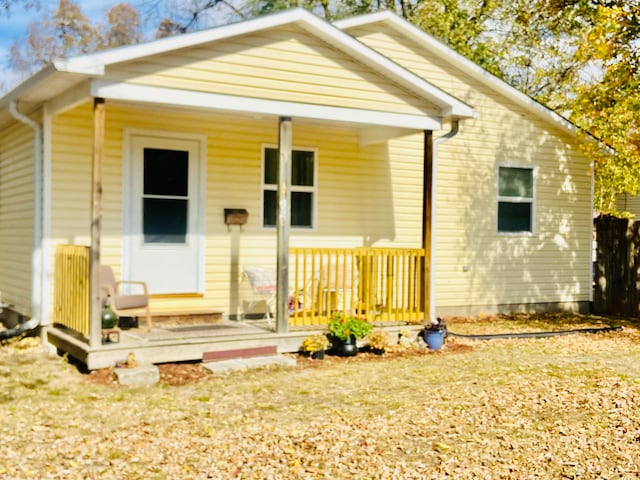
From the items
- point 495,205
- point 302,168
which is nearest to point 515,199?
point 495,205

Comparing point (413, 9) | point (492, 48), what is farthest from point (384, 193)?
point (413, 9)

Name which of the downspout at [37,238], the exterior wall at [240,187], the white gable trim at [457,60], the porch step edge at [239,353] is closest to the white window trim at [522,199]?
the white gable trim at [457,60]

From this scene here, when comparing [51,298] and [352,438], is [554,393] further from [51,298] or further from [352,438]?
[51,298]

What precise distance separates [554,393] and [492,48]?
52.4ft

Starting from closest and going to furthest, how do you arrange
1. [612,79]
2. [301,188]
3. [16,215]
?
[16,215] → [301,188] → [612,79]

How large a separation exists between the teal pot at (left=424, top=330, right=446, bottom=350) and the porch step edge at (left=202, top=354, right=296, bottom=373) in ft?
7.07

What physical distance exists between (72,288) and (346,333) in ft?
11.0

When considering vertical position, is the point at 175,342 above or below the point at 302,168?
below

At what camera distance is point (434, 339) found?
31.8 ft

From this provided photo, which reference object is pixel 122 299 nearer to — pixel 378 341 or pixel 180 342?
pixel 180 342

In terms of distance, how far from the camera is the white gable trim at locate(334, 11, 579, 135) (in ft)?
39.9

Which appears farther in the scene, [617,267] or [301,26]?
[617,267]

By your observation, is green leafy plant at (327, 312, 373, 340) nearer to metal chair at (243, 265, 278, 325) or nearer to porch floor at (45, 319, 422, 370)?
porch floor at (45, 319, 422, 370)

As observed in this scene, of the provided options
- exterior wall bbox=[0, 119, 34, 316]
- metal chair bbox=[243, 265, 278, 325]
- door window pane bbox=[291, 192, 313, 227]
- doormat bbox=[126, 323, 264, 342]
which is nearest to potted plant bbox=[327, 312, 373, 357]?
doormat bbox=[126, 323, 264, 342]
